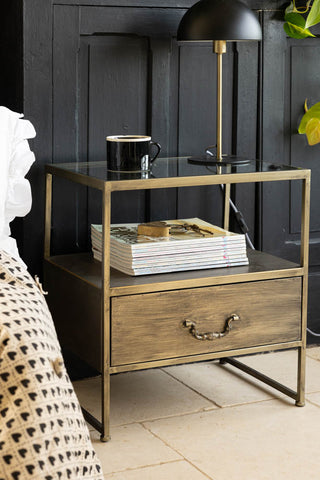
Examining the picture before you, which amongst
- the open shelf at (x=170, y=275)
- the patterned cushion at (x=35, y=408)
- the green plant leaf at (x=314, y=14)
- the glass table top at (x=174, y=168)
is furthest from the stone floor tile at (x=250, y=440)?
the green plant leaf at (x=314, y=14)

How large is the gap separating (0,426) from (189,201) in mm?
1389

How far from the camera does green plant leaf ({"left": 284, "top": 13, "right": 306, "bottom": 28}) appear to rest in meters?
2.52

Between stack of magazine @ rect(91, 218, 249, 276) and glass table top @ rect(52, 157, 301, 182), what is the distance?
179 millimetres

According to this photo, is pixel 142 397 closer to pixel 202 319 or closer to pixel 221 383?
pixel 221 383

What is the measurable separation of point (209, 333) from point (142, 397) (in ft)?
1.17

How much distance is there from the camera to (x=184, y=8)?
8.00 feet

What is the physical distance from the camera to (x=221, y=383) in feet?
8.09

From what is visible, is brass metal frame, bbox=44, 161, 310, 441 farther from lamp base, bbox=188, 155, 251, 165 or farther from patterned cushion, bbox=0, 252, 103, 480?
patterned cushion, bbox=0, 252, 103, 480

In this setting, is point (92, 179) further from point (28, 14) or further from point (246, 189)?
point (246, 189)

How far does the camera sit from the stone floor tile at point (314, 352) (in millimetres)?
2715

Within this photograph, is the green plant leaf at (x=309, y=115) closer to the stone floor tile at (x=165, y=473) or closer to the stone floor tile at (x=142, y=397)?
the stone floor tile at (x=142, y=397)

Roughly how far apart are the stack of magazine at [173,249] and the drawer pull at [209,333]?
148 mm

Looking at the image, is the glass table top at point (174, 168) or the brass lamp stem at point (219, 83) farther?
the brass lamp stem at point (219, 83)

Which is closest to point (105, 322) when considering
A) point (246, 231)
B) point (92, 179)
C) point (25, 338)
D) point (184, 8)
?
point (92, 179)
